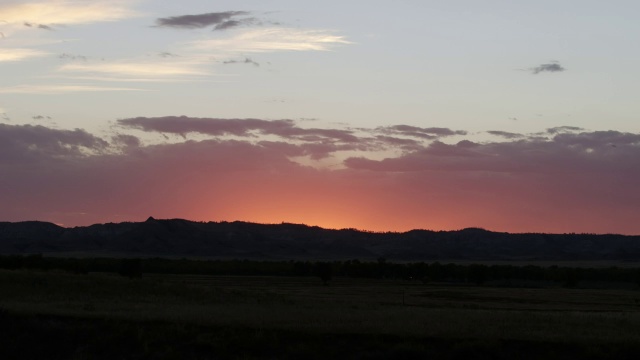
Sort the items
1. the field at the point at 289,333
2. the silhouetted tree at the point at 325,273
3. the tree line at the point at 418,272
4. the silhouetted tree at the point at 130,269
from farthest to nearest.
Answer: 1. the tree line at the point at 418,272
2. the silhouetted tree at the point at 325,273
3. the silhouetted tree at the point at 130,269
4. the field at the point at 289,333

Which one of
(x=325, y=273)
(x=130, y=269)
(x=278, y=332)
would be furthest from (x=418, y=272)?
(x=278, y=332)

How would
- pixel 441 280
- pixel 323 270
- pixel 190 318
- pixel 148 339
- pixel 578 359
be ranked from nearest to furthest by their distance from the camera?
pixel 578 359 < pixel 148 339 < pixel 190 318 < pixel 323 270 < pixel 441 280

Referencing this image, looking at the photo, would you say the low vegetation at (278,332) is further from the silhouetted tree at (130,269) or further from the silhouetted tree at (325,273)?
the silhouetted tree at (325,273)

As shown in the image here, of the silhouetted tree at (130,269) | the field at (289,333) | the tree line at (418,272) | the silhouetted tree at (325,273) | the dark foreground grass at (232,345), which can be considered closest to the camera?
the dark foreground grass at (232,345)

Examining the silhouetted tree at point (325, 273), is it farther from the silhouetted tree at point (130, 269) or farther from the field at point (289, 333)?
the field at point (289, 333)

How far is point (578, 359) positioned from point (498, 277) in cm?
9841

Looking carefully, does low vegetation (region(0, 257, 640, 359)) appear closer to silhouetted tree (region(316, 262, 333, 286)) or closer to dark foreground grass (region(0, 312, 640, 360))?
dark foreground grass (region(0, 312, 640, 360))

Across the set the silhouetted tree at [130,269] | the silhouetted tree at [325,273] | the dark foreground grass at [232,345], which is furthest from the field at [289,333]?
the silhouetted tree at [325,273]

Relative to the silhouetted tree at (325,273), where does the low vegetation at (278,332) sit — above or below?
below

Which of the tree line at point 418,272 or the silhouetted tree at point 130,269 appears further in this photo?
the tree line at point 418,272

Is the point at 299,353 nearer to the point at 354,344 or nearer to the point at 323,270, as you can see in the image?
the point at 354,344

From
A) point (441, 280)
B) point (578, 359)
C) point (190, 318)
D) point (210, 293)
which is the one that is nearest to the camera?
point (578, 359)

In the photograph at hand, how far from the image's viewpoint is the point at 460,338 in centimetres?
3422

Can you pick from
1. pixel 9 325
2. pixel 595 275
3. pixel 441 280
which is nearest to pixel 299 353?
pixel 9 325
